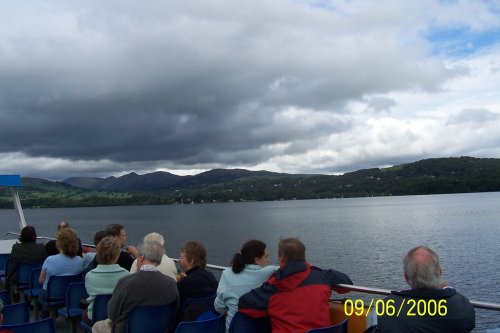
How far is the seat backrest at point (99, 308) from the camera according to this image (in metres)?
4.74

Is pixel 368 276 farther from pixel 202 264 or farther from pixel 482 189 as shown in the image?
pixel 482 189

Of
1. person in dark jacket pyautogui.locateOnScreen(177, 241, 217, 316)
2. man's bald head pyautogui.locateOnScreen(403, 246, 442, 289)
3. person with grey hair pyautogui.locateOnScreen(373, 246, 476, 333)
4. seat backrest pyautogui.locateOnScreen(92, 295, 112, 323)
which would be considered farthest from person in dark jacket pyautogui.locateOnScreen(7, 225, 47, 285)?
man's bald head pyautogui.locateOnScreen(403, 246, 442, 289)

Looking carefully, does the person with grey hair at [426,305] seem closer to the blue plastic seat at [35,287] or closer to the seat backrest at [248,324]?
the seat backrest at [248,324]

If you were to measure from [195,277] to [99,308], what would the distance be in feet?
3.44

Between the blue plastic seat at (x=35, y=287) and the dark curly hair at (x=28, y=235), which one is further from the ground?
the dark curly hair at (x=28, y=235)

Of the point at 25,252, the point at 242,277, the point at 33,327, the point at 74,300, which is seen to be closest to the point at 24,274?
the point at 25,252

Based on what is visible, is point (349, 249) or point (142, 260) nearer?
point (142, 260)

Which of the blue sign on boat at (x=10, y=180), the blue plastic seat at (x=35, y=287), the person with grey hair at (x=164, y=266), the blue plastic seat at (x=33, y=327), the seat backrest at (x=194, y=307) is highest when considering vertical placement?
the blue sign on boat at (x=10, y=180)

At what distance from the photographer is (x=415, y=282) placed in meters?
3.10

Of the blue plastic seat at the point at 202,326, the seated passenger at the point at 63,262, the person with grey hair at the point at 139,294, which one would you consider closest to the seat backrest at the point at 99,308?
the person with grey hair at the point at 139,294

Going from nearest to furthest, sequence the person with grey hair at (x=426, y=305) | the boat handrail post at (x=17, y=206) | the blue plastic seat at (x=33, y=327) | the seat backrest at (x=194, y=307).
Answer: the person with grey hair at (x=426, y=305)
the blue plastic seat at (x=33, y=327)
the seat backrest at (x=194, y=307)
the boat handrail post at (x=17, y=206)

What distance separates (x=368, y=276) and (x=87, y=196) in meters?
187

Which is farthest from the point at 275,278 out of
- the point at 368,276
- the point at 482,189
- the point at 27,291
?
the point at 482,189

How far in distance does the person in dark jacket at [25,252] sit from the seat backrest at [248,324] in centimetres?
467
